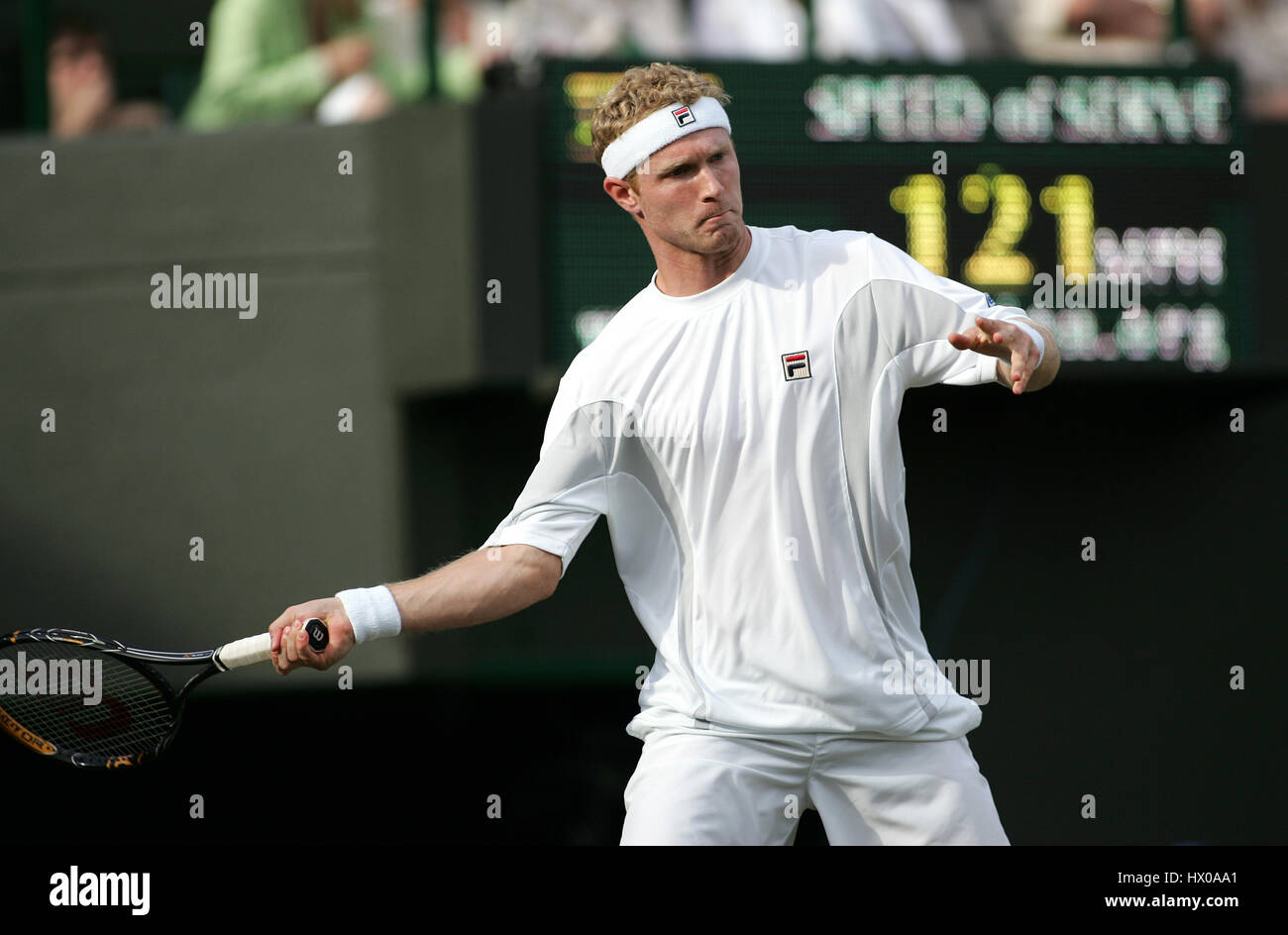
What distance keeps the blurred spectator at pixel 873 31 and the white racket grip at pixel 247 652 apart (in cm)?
385

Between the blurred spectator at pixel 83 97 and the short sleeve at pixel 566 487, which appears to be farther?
the blurred spectator at pixel 83 97

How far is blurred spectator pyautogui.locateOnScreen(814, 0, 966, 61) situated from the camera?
6.86m

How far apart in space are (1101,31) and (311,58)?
9.66ft

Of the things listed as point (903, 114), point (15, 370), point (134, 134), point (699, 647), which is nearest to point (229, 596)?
point (15, 370)

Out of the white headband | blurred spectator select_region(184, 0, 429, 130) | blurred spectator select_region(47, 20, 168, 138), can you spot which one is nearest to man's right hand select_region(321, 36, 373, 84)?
blurred spectator select_region(184, 0, 429, 130)

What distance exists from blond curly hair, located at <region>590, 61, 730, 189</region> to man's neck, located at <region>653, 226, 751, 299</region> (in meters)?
0.22

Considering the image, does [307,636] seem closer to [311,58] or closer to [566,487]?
[566,487]

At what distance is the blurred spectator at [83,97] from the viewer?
7109mm

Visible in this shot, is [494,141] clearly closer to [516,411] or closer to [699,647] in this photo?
[516,411]

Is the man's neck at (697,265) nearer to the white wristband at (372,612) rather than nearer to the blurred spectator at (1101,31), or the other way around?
the white wristband at (372,612)

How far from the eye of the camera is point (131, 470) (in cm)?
695

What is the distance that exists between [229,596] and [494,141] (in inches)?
76.5

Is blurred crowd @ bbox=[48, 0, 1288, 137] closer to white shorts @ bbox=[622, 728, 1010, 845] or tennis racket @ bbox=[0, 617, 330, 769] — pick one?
tennis racket @ bbox=[0, 617, 330, 769]

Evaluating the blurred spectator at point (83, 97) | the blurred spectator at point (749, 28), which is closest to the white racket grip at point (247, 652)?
the blurred spectator at point (749, 28)
